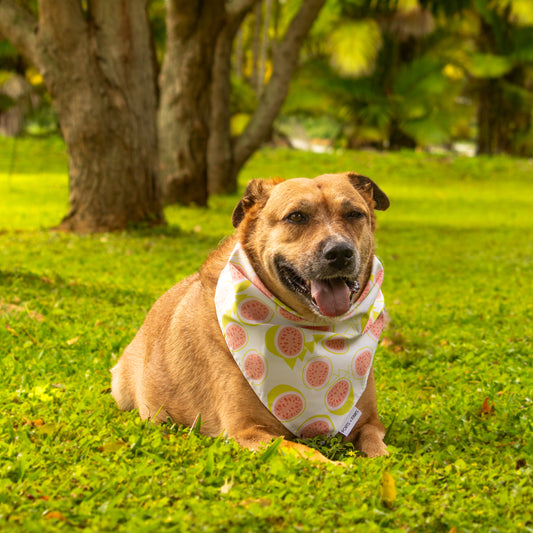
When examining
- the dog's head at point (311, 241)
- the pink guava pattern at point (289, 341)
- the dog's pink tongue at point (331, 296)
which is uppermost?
the dog's head at point (311, 241)

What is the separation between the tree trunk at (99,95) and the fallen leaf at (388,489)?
8.76 metres

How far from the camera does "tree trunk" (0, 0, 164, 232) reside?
11047 mm

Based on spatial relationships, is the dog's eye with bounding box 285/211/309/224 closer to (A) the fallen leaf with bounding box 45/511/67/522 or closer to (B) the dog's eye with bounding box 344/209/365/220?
(B) the dog's eye with bounding box 344/209/365/220

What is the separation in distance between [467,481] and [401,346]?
10.3 feet

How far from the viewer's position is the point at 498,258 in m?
11.8

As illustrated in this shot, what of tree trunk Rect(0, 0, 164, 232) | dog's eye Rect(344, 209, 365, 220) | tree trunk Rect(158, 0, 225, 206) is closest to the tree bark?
tree trunk Rect(158, 0, 225, 206)

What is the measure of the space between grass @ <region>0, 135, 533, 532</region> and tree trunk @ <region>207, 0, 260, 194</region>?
6.61 m

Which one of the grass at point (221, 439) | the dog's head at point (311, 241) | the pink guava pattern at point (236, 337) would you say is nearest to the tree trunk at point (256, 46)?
the grass at point (221, 439)

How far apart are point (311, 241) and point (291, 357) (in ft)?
2.35

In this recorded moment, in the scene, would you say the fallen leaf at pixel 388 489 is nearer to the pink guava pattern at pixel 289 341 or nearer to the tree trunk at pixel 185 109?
the pink guava pattern at pixel 289 341

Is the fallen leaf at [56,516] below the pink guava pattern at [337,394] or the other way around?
the other way around

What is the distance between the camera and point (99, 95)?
11.1 m

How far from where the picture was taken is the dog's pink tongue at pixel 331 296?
409 centimetres

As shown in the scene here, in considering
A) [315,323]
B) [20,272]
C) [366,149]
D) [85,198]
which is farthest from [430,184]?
[315,323]
